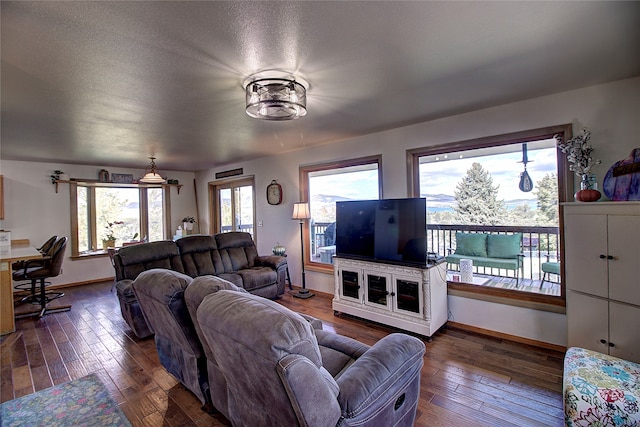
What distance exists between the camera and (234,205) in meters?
6.84

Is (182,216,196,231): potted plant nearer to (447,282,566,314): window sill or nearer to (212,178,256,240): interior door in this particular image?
(212,178,256,240): interior door

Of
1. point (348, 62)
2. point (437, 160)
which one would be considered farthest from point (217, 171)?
point (348, 62)

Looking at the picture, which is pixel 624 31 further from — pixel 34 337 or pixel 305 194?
pixel 34 337

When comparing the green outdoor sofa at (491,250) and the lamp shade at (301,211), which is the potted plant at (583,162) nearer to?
the green outdoor sofa at (491,250)

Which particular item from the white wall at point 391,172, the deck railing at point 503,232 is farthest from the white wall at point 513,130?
the deck railing at point 503,232

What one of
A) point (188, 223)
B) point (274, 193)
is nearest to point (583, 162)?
point (274, 193)

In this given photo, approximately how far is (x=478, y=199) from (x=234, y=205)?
4.98 metres

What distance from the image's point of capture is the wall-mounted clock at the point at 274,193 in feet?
18.1

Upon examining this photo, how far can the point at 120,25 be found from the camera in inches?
62.6

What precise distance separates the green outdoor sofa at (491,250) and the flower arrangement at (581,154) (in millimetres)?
1868

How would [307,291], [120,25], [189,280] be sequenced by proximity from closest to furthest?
1. [120,25]
2. [189,280]
3. [307,291]

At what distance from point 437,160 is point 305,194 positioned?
2244 mm

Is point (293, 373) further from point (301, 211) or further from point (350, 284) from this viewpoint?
point (301, 211)

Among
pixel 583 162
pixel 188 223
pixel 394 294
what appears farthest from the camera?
pixel 188 223
